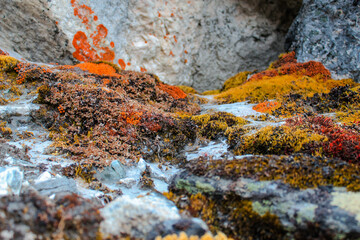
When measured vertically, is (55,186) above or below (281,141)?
below

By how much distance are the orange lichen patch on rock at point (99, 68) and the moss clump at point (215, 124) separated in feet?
15.7

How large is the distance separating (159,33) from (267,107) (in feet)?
32.5

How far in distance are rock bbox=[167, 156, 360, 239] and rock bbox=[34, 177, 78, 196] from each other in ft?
5.12

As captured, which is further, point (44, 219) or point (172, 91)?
point (172, 91)

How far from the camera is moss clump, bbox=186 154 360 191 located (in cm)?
292

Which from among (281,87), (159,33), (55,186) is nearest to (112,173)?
(55,186)

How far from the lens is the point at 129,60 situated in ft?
46.0

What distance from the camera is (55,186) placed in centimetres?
339

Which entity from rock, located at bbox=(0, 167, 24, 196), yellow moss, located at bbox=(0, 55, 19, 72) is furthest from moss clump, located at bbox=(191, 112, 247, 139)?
yellow moss, located at bbox=(0, 55, 19, 72)

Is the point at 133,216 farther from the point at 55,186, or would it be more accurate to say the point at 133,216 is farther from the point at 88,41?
the point at 88,41

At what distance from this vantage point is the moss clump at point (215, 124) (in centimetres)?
611

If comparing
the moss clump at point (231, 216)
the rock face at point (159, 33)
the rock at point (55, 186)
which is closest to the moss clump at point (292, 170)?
the moss clump at point (231, 216)

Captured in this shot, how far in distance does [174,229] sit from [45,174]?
235cm

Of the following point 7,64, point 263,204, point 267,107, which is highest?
point 7,64
